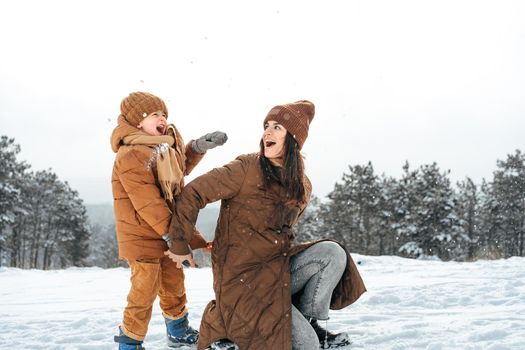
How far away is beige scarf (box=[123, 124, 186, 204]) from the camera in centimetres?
281

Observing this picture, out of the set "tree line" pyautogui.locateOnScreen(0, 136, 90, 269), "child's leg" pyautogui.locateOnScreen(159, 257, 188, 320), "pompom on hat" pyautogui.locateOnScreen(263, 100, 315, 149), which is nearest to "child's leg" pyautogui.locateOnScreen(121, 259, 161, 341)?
"child's leg" pyautogui.locateOnScreen(159, 257, 188, 320)

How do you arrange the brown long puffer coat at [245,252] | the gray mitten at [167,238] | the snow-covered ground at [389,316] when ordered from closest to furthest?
the brown long puffer coat at [245,252] < the gray mitten at [167,238] < the snow-covered ground at [389,316]

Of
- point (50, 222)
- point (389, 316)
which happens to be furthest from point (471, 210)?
point (389, 316)

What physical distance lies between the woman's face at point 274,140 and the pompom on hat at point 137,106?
36.2 inches

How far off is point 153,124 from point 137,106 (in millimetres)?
166

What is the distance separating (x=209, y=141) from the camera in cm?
335

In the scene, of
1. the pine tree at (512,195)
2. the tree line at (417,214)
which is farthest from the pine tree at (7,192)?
the pine tree at (512,195)

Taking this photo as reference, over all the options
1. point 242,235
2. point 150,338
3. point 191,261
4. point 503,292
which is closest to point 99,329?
point 150,338

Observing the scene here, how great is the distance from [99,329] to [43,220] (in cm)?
3681

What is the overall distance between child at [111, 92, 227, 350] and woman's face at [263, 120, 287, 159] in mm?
635

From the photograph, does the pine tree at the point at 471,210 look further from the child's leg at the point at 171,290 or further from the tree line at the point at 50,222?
the child's leg at the point at 171,290

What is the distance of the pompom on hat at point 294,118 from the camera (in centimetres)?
276

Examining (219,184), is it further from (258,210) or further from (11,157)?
(11,157)

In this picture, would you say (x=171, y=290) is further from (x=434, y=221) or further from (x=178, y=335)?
(x=434, y=221)
